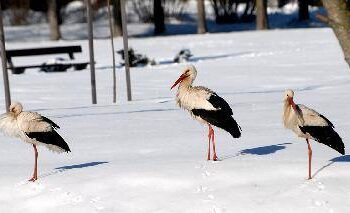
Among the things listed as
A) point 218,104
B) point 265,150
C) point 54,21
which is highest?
point 218,104

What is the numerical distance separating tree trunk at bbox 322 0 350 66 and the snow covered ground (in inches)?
56.9

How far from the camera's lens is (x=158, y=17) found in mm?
56812

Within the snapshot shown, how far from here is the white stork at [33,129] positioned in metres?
9.45

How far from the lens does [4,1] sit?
61.4m

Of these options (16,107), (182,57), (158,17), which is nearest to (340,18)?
(16,107)

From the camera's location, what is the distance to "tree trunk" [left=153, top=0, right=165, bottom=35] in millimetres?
56312

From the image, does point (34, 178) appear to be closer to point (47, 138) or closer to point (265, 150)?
point (47, 138)

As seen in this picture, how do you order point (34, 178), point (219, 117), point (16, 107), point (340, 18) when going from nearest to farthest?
point (34, 178)
point (16, 107)
point (219, 117)
point (340, 18)

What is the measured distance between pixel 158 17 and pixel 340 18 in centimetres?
4720

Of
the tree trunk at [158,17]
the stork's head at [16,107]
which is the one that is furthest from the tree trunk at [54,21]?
the stork's head at [16,107]

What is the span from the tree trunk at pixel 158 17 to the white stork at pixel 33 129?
46953 millimetres

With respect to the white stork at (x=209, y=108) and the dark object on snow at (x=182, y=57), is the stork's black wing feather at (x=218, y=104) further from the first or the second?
the dark object on snow at (x=182, y=57)

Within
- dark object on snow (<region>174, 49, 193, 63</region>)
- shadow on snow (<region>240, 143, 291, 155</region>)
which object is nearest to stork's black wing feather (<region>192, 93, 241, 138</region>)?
shadow on snow (<region>240, 143, 291, 155</region>)

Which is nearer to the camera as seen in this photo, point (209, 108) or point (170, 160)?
point (209, 108)
